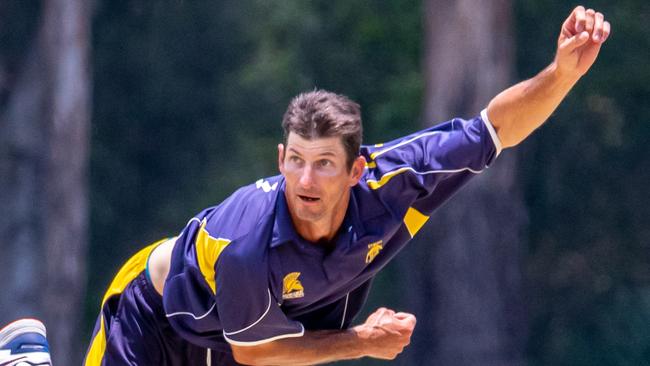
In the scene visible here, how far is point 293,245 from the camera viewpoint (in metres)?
4.18

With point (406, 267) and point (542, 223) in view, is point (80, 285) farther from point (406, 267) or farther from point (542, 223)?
point (542, 223)

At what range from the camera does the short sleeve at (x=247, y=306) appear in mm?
4105

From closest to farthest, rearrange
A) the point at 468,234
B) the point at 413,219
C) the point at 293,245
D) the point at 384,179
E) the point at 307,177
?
1. the point at 307,177
2. the point at 293,245
3. the point at 384,179
4. the point at 413,219
5. the point at 468,234

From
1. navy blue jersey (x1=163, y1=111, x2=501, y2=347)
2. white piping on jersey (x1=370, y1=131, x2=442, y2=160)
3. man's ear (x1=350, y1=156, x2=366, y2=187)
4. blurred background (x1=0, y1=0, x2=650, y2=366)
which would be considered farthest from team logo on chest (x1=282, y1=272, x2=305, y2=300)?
blurred background (x1=0, y1=0, x2=650, y2=366)

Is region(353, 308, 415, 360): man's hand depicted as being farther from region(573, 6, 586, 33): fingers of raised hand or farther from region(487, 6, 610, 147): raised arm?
region(573, 6, 586, 33): fingers of raised hand

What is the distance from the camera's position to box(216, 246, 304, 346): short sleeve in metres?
4.11

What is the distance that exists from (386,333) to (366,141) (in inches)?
296

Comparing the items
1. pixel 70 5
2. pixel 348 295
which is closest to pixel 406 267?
pixel 70 5

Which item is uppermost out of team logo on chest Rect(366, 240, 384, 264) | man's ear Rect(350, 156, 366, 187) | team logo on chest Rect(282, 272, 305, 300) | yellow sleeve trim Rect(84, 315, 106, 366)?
man's ear Rect(350, 156, 366, 187)

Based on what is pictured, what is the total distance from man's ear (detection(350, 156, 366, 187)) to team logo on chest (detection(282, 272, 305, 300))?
0.34 m

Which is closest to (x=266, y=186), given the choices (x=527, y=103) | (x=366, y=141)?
(x=527, y=103)

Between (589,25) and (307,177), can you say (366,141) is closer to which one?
(589,25)

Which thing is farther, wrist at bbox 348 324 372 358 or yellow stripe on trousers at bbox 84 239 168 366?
yellow stripe on trousers at bbox 84 239 168 366

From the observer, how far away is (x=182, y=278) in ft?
14.4
